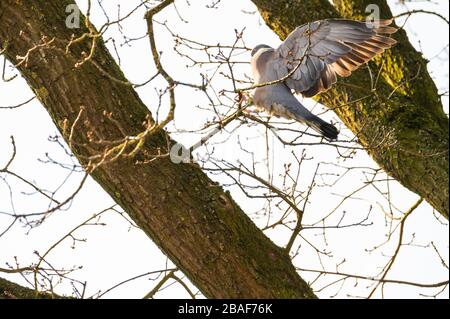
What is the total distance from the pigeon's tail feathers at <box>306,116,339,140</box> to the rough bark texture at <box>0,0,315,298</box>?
2.08 ft

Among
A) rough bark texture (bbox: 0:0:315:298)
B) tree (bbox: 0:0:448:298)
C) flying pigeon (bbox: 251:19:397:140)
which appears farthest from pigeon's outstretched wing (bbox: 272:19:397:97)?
rough bark texture (bbox: 0:0:315:298)

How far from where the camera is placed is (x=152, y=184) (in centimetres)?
377

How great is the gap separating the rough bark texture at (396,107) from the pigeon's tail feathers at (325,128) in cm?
70

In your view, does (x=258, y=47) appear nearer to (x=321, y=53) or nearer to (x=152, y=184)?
(x=321, y=53)

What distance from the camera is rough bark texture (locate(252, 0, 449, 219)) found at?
5137 millimetres

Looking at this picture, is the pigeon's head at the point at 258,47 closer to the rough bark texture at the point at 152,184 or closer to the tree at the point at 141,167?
the tree at the point at 141,167

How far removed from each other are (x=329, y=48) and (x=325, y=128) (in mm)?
730

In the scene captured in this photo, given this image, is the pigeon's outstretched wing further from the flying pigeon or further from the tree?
the tree

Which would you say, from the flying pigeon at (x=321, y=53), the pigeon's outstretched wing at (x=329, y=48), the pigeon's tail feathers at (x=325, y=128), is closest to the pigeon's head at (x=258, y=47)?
the flying pigeon at (x=321, y=53)

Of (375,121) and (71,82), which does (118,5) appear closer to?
(71,82)

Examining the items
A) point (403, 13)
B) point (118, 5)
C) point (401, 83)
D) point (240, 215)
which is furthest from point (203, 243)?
point (403, 13)

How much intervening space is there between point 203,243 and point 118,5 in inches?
49.1

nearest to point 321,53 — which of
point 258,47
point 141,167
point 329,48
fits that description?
point 329,48

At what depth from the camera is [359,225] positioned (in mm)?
4406
